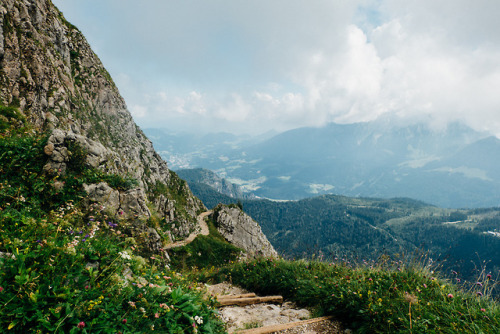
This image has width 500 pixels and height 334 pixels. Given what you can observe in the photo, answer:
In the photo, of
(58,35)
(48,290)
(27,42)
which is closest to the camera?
(48,290)

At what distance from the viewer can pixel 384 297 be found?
6.14 metres

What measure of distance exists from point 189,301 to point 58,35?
207 ft

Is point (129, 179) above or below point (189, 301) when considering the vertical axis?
above

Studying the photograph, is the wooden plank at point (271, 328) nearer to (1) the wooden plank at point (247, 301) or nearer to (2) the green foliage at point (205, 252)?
(1) the wooden plank at point (247, 301)

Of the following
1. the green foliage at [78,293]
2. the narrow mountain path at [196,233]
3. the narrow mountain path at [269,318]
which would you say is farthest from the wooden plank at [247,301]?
the narrow mountain path at [196,233]

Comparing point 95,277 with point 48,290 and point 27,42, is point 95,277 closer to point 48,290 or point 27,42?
point 48,290

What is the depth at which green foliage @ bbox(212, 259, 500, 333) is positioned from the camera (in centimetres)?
481

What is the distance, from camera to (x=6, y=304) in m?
3.05

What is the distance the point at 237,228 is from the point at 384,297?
Result: 2955 inches

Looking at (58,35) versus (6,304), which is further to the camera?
(58,35)

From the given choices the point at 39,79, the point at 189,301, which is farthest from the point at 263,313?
the point at 39,79

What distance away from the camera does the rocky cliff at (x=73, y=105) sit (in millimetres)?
10156

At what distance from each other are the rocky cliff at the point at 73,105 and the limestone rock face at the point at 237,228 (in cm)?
1047

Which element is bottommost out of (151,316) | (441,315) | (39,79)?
(441,315)
